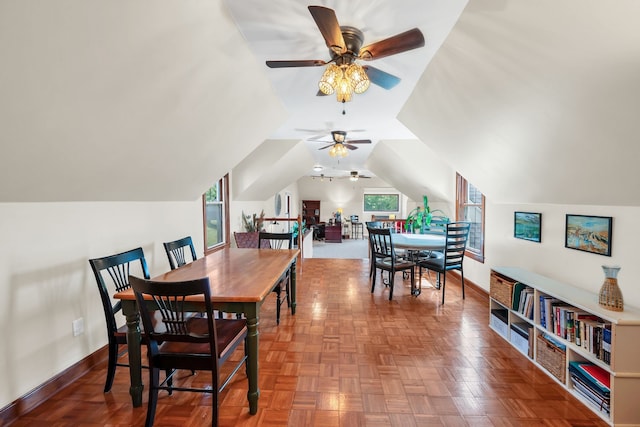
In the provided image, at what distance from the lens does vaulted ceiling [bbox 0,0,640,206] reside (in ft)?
4.25

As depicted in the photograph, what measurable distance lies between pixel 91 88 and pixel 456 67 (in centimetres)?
223

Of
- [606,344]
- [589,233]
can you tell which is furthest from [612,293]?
[589,233]

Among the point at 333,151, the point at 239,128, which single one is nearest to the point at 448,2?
the point at 239,128

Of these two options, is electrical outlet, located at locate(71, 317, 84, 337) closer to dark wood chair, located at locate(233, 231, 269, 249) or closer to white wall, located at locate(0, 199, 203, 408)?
white wall, located at locate(0, 199, 203, 408)

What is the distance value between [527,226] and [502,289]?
0.78 metres

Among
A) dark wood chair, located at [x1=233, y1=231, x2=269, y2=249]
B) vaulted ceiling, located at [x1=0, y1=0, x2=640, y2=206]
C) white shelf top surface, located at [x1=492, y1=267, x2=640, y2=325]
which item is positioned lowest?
white shelf top surface, located at [x1=492, y1=267, x2=640, y2=325]

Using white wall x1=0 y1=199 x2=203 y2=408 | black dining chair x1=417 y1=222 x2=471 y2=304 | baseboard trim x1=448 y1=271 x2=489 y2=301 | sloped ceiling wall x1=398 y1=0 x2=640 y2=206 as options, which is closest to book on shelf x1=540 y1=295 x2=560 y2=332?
sloped ceiling wall x1=398 y1=0 x2=640 y2=206

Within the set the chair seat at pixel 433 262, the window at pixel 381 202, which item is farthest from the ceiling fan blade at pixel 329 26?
the window at pixel 381 202

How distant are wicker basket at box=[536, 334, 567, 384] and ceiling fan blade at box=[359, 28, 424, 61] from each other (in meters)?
2.22

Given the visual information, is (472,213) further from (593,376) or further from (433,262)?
(593,376)

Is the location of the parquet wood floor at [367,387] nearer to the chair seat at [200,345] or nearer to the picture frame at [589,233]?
the chair seat at [200,345]

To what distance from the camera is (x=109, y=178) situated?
7.28 feet

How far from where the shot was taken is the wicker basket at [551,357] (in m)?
2.08

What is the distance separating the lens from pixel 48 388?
1939mm
